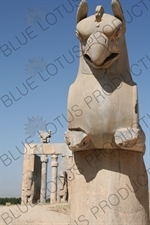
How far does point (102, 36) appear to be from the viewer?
159 inches

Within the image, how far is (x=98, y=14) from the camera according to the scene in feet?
13.3

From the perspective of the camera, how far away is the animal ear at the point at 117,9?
13.6 feet

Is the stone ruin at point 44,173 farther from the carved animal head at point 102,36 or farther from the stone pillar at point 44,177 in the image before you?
the carved animal head at point 102,36

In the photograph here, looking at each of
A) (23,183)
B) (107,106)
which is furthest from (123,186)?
(23,183)

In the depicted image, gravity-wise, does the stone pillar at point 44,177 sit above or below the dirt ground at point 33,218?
above

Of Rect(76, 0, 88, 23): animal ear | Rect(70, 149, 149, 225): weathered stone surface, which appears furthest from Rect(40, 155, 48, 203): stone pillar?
Rect(76, 0, 88, 23): animal ear

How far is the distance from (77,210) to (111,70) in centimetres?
184

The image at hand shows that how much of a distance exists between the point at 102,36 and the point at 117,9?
444 millimetres

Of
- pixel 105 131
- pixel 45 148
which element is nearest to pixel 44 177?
pixel 45 148

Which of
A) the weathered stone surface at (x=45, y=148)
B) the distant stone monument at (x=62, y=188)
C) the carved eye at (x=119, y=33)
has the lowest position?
the distant stone monument at (x=62, y=188)

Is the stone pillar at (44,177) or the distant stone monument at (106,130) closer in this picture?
the distant stone monument at (106,130)

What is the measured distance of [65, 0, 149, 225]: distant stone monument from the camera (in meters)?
4.07

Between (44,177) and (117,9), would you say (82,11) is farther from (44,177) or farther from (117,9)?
(44,177)

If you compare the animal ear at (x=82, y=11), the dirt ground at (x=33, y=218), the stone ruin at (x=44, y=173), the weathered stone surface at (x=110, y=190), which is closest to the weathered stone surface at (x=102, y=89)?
the animal ear at (x=82, y=11)
